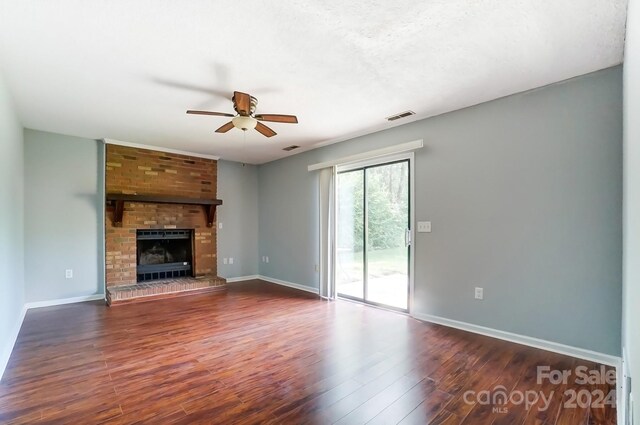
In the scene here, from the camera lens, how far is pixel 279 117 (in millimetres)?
2982

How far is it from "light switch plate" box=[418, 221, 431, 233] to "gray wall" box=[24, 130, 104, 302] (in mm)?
4763

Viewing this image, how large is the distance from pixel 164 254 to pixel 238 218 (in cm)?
153

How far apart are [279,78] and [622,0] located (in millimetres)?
2332

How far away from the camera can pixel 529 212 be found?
9.72 feet

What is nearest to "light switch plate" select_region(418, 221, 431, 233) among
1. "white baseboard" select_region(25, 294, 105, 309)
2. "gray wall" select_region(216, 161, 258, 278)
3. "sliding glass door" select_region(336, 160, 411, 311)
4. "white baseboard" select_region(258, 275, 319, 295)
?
"sliding glass door" select_region(336, 160, 411, 311)

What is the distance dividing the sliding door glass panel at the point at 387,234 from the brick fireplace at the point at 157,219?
278 centimetres

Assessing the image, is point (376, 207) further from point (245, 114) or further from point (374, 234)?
point (245, 114)

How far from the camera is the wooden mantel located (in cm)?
471

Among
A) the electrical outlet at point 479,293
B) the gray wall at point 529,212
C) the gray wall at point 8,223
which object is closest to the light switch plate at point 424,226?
the gray wall at point 529,212

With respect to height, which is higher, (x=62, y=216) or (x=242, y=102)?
(x=242, y=102)

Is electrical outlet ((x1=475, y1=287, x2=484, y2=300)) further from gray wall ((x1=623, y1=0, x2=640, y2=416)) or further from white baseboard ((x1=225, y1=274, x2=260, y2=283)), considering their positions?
white baseboard ((x1=225, y1=274, x2=260, y2=283))

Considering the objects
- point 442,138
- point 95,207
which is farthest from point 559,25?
point 95,207

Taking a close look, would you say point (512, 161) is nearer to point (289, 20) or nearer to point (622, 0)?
point (622, 0)

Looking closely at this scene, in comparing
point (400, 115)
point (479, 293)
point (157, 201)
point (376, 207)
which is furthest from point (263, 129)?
point (479, 293)
